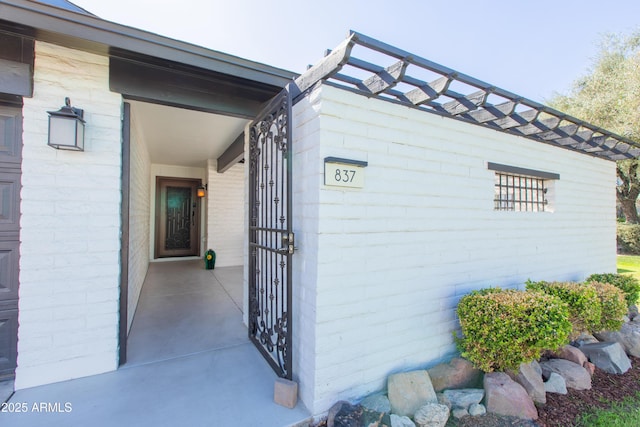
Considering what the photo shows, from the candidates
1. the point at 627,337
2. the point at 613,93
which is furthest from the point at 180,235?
the point at 613,93

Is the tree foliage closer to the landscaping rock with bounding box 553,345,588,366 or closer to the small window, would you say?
the small window

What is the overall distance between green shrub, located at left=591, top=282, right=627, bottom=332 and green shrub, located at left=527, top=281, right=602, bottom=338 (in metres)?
0.14

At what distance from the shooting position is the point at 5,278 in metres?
2.24

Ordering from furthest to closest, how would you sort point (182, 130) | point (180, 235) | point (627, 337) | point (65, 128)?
point (180, 235) < point (182, 130) < point (627, 337) < point (65, 128)

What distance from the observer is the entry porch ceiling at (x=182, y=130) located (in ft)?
12.4

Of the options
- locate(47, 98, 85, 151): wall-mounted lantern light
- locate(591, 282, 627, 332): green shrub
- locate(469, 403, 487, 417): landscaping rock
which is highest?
locate(47, 98, 85, 151): wall-mounted lantern light

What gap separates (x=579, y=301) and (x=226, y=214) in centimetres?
702

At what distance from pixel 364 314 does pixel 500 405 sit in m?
1.25

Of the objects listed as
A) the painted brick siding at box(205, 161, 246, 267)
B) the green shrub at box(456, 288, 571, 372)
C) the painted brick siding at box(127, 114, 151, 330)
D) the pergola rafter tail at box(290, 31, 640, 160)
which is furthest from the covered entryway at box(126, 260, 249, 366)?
the pergola rafter tail at box(290, 31, 640, 160)

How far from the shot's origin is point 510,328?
2.22 m

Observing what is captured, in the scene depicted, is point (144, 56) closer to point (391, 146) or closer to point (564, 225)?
point (391, 146)

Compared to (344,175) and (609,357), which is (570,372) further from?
(344,175)

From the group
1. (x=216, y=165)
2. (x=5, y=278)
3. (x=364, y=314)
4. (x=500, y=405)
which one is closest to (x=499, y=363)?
(x=500, y=405)

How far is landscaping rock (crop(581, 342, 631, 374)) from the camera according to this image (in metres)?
2.91
